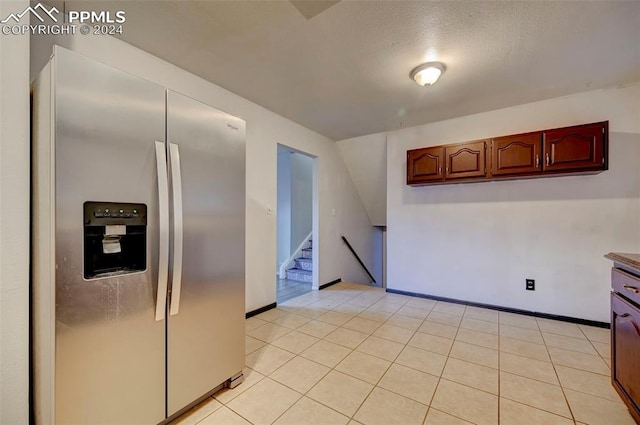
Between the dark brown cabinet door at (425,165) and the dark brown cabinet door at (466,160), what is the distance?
0.28ft

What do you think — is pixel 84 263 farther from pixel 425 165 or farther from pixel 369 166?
pixel 369 166

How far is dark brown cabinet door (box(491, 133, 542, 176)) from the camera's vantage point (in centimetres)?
291

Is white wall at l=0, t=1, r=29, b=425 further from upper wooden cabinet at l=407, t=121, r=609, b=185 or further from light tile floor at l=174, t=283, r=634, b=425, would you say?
upper wooden cabinet at l=407, t=121, r=609, b=185

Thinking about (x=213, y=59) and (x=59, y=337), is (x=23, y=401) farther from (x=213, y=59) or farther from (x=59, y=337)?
(x=213, y=59)

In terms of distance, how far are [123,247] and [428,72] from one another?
2670mm

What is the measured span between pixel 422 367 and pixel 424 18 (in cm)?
259

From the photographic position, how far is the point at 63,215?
3.67 ft

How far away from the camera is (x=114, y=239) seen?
4.32 ft

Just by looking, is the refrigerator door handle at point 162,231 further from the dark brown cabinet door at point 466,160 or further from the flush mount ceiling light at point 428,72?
the dark brown cabinet door at point 466,160

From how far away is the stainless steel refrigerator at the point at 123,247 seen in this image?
3.68ft

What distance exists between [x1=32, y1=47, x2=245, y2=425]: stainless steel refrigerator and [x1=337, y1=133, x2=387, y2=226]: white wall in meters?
3.24

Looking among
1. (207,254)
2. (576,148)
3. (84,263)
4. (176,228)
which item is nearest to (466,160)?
(576,148)

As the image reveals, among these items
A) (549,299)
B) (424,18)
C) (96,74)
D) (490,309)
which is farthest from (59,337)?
(549,299)

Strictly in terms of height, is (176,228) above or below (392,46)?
below
